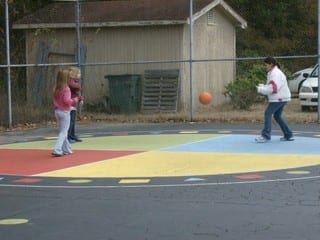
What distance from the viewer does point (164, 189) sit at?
9172mm

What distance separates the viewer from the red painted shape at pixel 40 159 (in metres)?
11.3

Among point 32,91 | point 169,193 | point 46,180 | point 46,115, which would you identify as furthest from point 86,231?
point 32,91

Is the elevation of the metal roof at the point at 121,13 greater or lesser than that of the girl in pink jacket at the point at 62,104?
greater

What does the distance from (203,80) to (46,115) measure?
613 cm

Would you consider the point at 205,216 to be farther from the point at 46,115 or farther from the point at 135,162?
the point at 46,115

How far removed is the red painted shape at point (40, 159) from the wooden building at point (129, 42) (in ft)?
30.4

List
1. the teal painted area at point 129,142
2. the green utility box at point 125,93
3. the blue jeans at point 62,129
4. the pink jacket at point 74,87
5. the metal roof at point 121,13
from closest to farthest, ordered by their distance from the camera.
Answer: the blue jeans at point 62,129
the pink jacket at point 74,87
the teal painted area at point 129,142
the green utility box at point 125,93
the metal roof at point 121,13

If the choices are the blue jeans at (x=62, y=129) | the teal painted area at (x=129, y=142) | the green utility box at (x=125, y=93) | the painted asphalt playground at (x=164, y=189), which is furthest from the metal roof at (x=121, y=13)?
the blue jeans at (x=62, y=129)

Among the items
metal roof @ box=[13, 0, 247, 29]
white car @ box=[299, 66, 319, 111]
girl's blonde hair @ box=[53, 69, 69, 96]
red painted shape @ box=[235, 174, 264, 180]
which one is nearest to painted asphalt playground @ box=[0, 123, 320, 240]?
red painted shape @ box=[235, 174, 264, 180]

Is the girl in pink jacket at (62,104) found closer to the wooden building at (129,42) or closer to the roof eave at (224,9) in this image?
the wooden building at (129,42)

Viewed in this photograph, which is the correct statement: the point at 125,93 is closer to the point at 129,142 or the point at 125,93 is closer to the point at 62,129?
the point at 129,142

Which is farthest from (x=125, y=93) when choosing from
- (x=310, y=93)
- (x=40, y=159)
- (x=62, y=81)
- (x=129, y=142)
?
(x=40, y=159)

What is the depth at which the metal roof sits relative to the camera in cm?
2339

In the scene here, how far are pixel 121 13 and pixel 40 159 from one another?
12.7 m
